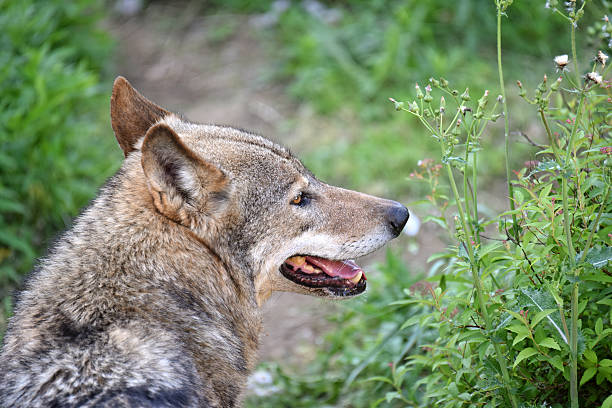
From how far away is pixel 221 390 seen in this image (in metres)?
3.02

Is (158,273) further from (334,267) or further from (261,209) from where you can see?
(334,267)

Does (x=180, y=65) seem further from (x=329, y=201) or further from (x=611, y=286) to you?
(x=611, y=286)

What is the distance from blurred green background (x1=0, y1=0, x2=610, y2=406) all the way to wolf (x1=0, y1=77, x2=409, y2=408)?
1.27m

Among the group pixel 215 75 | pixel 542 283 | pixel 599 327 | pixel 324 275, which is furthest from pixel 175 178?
pixel 215 75

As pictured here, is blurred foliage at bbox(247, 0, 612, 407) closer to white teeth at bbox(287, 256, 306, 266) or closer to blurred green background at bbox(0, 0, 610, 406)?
blurred green background at bbox(0, 0, 610, 406)

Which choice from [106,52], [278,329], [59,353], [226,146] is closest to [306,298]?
Result: [278,329]

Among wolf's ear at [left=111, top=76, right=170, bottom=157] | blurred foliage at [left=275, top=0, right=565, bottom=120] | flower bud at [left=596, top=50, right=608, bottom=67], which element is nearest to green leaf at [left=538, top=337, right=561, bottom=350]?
flower bud at [left=596, top=50, right=608, bottom=67]

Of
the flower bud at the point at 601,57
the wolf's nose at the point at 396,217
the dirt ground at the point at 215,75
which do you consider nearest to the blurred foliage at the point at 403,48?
the dirt ground at the point at 215,75

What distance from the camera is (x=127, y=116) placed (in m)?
3.68

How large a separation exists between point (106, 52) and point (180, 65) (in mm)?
1033

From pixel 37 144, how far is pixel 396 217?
3.76 metres

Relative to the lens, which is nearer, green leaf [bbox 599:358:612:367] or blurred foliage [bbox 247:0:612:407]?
green leaf [bbox 599:358:612:367]

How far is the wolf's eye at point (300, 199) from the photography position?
11.5 ft

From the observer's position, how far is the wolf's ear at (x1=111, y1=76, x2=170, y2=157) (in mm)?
3658
